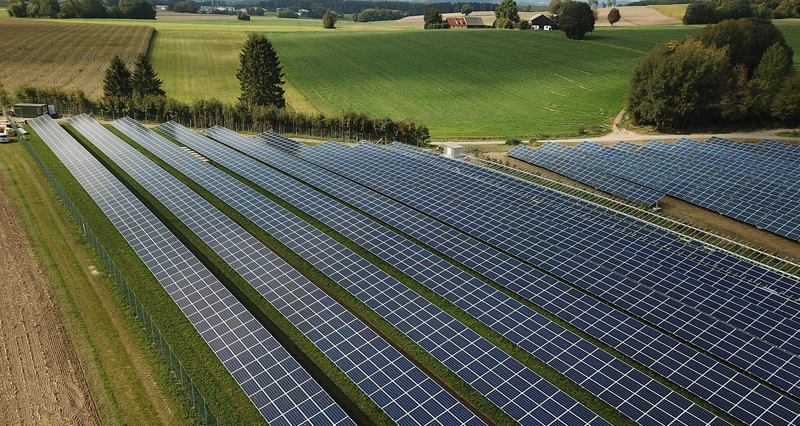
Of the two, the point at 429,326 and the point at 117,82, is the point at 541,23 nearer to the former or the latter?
the point at 117,82

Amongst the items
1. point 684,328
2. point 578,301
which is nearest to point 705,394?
point 684,328

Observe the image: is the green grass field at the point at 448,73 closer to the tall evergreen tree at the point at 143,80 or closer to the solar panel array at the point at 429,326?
the tall evergreen tree at the point at 143,80

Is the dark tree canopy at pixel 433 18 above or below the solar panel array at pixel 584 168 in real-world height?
above

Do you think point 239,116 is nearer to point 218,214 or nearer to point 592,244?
point 218,214

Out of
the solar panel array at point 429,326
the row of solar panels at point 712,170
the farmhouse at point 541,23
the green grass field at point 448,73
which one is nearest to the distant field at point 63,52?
the green grass field at point 448,73

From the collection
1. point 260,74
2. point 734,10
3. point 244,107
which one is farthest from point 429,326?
point 734,10
